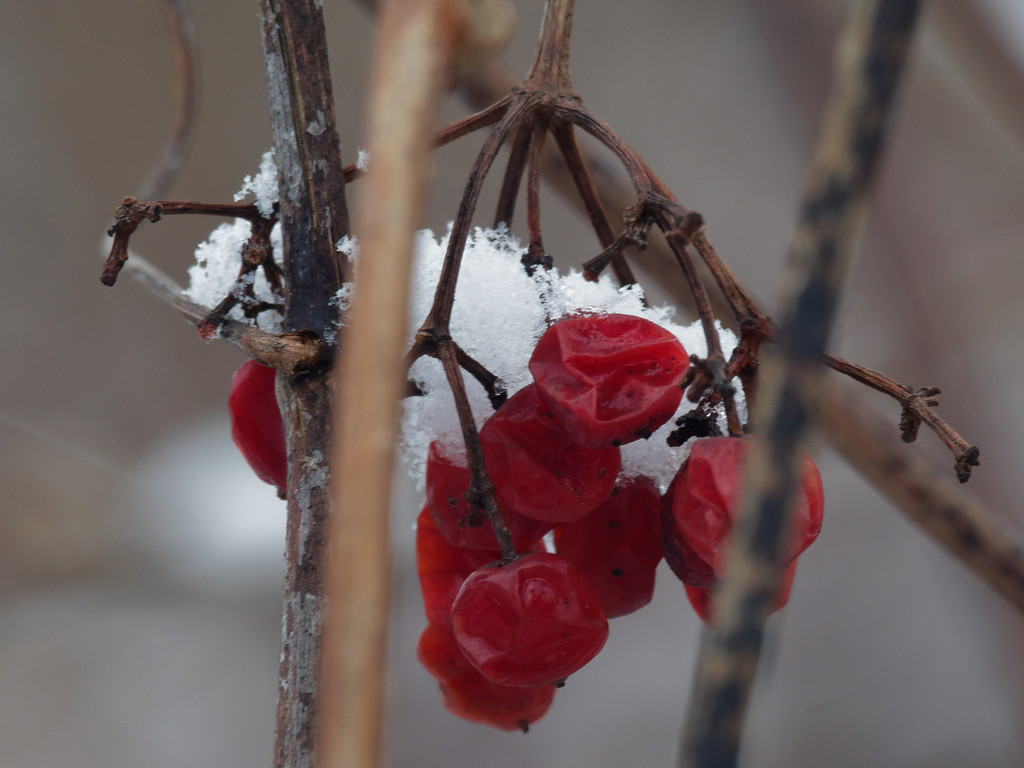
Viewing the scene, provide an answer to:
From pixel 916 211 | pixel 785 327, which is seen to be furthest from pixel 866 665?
pixel 785 327

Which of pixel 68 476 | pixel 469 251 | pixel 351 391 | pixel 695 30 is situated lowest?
pixel 351 391

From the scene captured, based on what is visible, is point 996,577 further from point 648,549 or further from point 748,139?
point 748,139

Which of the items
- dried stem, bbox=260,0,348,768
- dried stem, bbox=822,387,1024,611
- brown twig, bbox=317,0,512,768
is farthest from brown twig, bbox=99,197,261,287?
dried stem, bbox=822,387,1024,611

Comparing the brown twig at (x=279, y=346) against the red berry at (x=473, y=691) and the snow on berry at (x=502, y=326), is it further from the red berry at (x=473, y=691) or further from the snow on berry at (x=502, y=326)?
the red berry at (x=473, y=691)

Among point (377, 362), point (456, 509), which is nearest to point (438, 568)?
point (456, 509)

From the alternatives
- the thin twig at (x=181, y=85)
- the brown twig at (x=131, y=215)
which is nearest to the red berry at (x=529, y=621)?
the brown twig at (x=131, y=215)

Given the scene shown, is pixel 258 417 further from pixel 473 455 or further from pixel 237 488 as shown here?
pixel 237 488

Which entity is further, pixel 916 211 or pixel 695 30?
pixel 695 30
